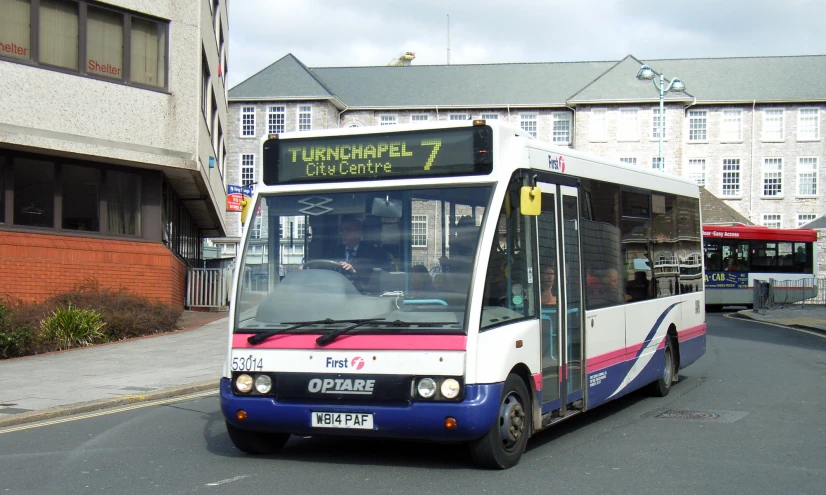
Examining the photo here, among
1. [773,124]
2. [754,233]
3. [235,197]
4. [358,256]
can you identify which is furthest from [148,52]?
[773,124]

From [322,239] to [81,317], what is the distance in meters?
12.3

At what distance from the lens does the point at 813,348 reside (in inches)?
758

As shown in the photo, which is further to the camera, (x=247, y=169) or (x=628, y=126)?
(x=247, y=169)

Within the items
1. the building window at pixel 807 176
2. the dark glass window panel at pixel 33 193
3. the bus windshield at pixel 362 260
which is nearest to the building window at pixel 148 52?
the dark glass window panel at pixel 33 193

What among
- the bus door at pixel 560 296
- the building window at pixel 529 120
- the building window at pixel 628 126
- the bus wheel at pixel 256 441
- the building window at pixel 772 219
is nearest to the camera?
the bus wheel at pixel 256 441

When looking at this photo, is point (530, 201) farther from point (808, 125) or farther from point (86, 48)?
point (808, 125)

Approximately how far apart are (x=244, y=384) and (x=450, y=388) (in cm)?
166

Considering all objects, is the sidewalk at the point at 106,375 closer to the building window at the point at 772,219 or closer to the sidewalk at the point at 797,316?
the sidewalk at the point at 797,316

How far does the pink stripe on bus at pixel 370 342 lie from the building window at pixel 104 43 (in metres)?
15.5

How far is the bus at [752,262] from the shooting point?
3681cm

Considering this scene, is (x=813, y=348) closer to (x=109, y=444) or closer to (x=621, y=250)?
(x=621, y=250)

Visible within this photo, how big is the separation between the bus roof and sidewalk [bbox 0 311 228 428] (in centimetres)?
2269

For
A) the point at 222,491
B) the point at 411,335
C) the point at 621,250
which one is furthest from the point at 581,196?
the point at 222,491

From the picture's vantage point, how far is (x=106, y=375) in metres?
14.4
